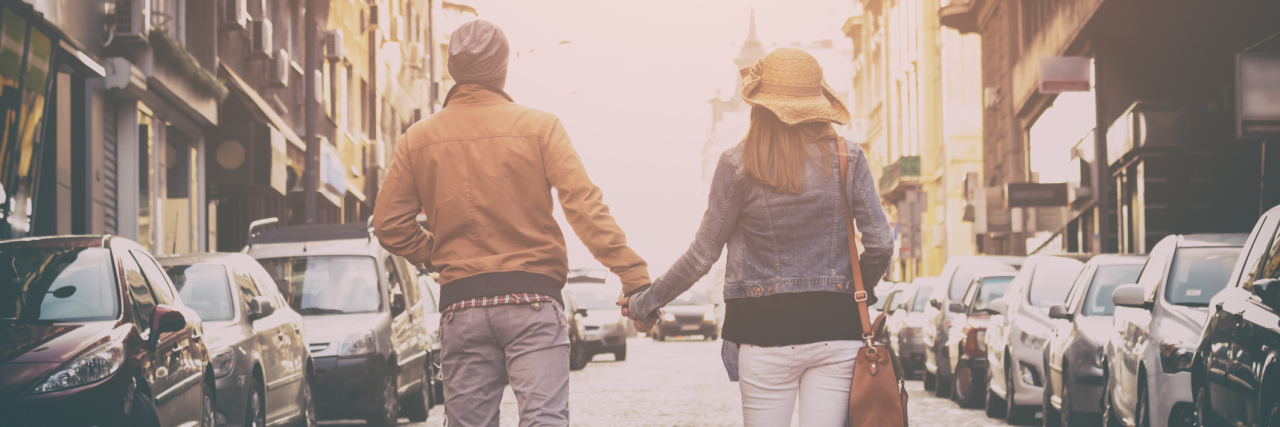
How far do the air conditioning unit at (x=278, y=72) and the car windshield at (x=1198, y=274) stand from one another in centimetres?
1966

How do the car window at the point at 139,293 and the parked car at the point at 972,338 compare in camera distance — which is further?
the parked car at the point at 972,338

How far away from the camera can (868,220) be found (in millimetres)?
4910

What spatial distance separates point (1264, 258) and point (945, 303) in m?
11.1

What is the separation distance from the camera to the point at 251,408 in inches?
408

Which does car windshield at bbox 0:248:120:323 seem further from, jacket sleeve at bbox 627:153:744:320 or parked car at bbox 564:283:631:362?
parked car at bbox 564:283:631:362

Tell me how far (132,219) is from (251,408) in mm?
10325

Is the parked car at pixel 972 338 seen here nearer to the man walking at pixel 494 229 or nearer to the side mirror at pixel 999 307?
the side mirror at pixel 999 307

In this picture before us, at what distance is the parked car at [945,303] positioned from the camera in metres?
17.5

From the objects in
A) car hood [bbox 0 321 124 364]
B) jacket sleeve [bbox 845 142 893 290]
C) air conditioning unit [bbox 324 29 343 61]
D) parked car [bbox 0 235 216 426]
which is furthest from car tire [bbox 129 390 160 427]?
air conditioning unit [bbox 324 29 343 61]

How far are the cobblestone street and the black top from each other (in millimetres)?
8960

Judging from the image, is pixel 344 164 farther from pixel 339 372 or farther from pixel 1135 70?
pixel 339 372

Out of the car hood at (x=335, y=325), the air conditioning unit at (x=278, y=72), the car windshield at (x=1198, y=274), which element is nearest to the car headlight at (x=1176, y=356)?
the car windshield at (x=1198, y=274)

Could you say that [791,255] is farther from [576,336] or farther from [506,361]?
[576,336]

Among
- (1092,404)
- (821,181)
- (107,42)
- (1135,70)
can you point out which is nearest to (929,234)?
(1135,70)
